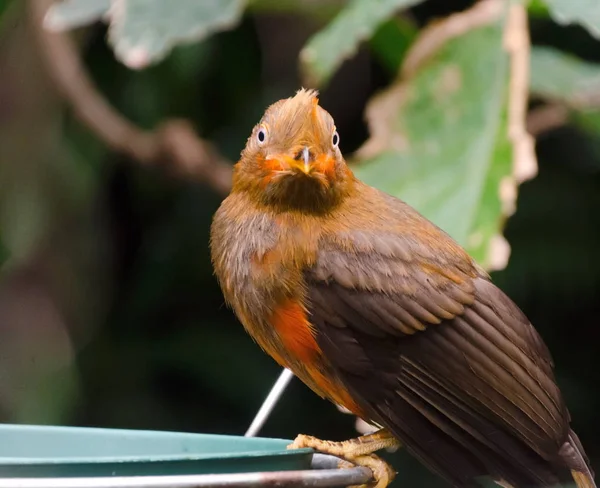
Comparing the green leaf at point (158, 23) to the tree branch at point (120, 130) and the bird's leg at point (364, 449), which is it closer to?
the tree branch at point (120, 130)

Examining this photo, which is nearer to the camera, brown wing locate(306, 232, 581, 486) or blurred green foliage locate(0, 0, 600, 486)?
brown wing locate(306, 232, 581, 486)

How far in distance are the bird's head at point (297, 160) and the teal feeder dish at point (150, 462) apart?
31.0 inches

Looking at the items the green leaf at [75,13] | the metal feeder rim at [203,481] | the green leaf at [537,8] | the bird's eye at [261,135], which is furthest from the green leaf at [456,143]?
the metal feeder rim at [203,481]

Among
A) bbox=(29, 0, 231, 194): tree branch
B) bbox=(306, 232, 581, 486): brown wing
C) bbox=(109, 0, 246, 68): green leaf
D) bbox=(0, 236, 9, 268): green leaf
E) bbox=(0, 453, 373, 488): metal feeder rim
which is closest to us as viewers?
bbox=(0, 453, 373, 488): metal feeder rim

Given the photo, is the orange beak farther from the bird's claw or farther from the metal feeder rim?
the metal feeder rim

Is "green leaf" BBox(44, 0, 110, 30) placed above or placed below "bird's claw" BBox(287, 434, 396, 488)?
above

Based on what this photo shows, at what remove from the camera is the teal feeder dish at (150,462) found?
1.55 m

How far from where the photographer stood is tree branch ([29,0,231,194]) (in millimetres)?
4234

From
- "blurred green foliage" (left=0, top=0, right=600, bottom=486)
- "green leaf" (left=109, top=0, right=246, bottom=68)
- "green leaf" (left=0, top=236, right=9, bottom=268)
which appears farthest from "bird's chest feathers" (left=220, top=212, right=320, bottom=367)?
"green leaf" (left=0, top=236, right=9, bottom=268)

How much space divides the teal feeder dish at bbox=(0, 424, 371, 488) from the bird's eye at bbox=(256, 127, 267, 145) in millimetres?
908

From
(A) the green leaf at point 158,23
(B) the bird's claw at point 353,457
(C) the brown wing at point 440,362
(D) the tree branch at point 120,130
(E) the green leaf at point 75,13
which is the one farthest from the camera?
(D) the tree branch at point 120,130

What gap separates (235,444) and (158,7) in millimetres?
1764

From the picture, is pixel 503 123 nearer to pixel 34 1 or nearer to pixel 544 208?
pixel 544 208

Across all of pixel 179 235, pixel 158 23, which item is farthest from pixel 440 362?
pixel 179 235
